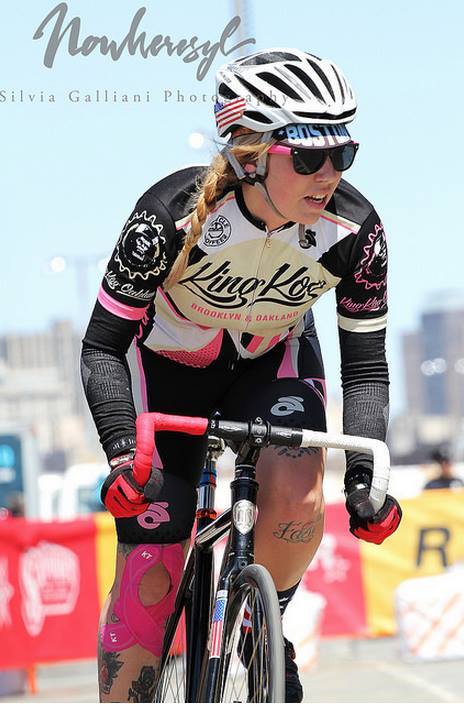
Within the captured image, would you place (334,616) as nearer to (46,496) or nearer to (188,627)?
(188,627)

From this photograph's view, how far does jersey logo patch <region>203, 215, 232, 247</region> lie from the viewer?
3787 mm

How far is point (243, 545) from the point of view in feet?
11.8

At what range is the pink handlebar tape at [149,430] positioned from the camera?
3406 mm

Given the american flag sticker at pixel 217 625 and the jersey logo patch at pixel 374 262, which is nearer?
the american flag sticker at pixel 217 625

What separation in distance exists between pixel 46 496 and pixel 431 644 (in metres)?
13.3

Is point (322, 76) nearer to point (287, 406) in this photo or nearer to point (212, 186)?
point (212, 186)

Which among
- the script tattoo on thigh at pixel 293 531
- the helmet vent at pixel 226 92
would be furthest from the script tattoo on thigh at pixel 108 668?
the helmet vent at pixel 226 92

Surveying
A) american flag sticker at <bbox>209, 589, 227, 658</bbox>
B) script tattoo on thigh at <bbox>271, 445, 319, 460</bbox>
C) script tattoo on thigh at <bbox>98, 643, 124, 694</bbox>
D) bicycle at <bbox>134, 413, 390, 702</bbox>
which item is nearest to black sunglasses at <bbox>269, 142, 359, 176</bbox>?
bicycle at <bbox>134, 413, 390, 702</bbox>

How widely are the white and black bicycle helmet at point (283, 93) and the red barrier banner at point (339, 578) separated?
276 inches

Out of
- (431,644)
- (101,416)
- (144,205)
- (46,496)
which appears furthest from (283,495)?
(46,496)

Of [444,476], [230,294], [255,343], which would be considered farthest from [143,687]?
[444,476]

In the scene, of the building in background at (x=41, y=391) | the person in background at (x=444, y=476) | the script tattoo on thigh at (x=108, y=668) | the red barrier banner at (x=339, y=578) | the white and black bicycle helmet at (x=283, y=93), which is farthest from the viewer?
the building in background at (x=41, y=391)

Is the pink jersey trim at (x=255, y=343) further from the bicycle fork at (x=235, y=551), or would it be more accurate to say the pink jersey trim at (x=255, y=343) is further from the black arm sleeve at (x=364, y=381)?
the bicycle fork at (x=235, y=551)

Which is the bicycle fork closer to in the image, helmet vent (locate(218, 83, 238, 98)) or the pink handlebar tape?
the pink handlebar tape
